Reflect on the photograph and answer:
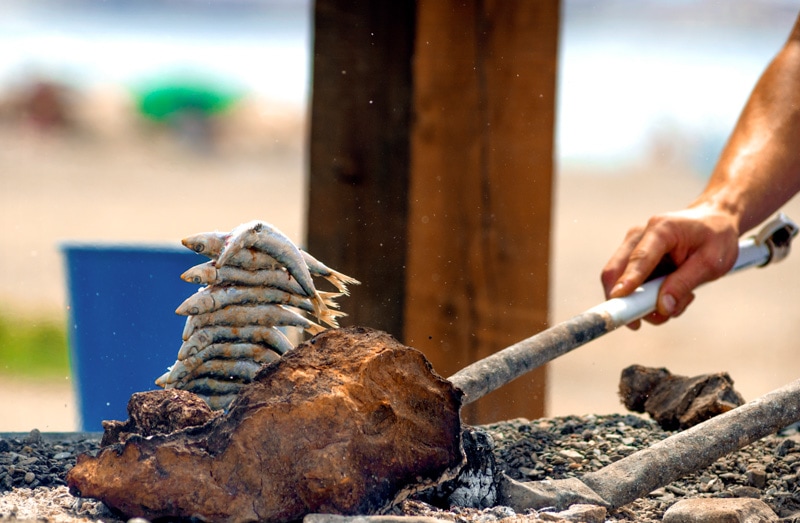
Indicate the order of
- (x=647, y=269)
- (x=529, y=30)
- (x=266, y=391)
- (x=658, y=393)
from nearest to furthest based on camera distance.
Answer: (x=266, y=391), (x=658, y=393), (x=647, y=269), (x=529, y=30)

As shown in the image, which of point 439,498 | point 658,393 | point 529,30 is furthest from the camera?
point 529,30

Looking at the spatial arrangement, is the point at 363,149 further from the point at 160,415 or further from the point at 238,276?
the point at 160,415

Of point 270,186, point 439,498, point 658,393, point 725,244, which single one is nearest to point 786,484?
point 658,393

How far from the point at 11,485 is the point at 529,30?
1757mm

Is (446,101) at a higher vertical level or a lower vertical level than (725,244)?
higher

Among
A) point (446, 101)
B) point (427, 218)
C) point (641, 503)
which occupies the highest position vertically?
point (446, 101)

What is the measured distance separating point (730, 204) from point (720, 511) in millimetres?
1415

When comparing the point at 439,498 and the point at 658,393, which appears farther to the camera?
the point at 658,393

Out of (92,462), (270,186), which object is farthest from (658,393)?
(270,186)

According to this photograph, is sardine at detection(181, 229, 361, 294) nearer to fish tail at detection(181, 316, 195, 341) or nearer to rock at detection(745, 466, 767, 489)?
fish tail at detection(181, 316, 195, 341)

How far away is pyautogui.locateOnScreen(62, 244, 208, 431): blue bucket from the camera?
2.04 m

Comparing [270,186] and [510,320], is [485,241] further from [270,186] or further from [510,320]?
[270,186]

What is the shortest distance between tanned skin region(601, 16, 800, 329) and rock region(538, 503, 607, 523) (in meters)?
1.00

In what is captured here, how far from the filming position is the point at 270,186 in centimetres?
1285
